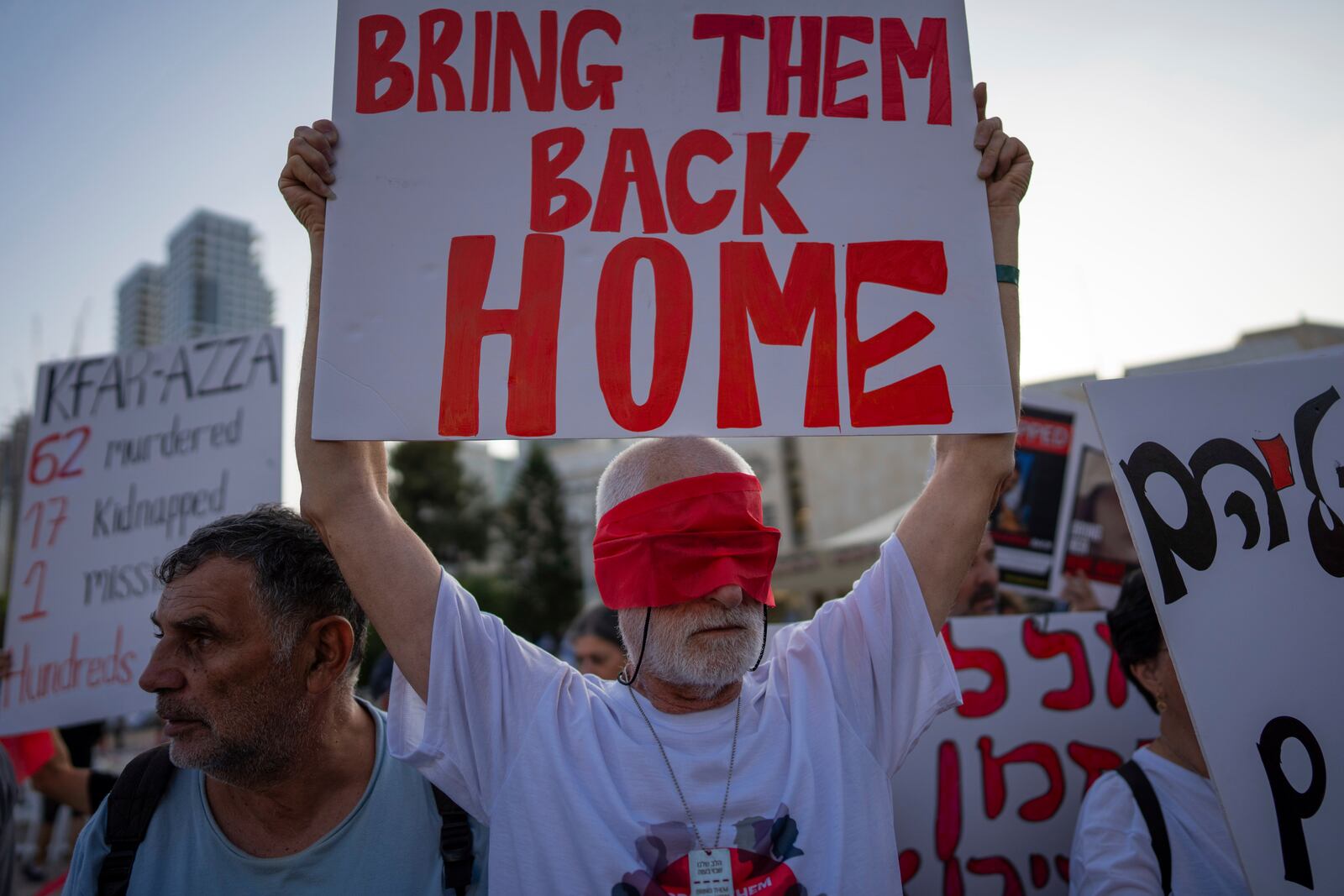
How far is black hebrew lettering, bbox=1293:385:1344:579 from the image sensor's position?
6.15 ft

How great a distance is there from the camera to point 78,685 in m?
3.19

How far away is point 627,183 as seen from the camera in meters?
1.93

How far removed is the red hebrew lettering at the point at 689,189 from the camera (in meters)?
1.92

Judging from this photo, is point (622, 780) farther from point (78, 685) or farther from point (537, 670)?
point (78, 685)

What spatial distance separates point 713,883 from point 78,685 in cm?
279

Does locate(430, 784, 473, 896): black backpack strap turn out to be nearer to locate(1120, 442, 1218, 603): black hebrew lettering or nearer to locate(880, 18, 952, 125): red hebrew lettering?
locate(1120, 442, 1218, 603): black hebrew lettering

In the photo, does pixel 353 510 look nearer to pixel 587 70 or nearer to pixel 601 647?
pixel 587 70

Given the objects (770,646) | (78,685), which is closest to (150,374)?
(78,685)

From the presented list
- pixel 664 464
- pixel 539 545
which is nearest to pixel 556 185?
pixel 664 464

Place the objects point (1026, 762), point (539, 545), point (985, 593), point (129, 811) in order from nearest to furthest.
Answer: point (129, 811), point (1026, 762), point (985, 593), point (539, 545)

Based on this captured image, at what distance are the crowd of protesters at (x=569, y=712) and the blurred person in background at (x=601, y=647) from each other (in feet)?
5.98

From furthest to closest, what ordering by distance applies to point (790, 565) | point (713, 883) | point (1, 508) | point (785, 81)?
point (790, 565)
point (1, 508)
point (785, 81)
point (713, 883)

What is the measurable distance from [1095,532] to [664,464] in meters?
2.88

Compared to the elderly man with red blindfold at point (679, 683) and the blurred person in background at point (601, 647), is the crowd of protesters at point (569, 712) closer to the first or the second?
the elderly man with red blindfold at point (679, 683)
